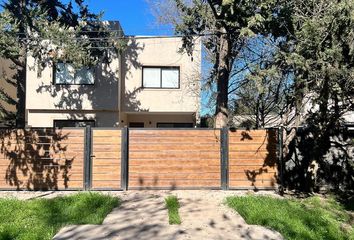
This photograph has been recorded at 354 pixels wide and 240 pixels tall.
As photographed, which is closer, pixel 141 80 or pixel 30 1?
pixel 30 1

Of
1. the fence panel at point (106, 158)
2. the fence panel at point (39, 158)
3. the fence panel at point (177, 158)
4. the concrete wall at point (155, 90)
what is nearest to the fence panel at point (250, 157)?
the fence panel at point (177, 158)

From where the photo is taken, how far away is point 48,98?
795 inches

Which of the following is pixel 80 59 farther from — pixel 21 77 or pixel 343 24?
pixel 343 24

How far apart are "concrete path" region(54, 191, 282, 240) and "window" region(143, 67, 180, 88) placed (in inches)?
438

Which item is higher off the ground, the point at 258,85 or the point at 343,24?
the point at 343,24

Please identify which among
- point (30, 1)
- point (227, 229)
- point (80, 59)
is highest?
point (30, 1)

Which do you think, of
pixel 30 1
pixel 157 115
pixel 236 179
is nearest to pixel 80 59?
pixel 30 1

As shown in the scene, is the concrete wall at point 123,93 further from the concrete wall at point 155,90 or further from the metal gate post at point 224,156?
the metal gate post at point 224,156

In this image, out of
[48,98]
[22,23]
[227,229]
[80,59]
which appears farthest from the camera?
[48,98]

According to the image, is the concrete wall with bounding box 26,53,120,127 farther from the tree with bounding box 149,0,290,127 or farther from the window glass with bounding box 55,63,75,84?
the tree with bounding box 149,0,290,127

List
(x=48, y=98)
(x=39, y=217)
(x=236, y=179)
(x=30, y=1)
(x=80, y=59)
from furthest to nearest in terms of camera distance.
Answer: (x=48, y=98) → (x=30, y=1) → (x=80, y=59) → (x=236, y=179) → (x=39, y=217)

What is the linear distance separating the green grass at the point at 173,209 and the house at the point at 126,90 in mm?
9785

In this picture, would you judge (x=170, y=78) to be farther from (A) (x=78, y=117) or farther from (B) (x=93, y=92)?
(A) (x=78, y=117)

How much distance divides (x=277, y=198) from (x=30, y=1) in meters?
11.3
